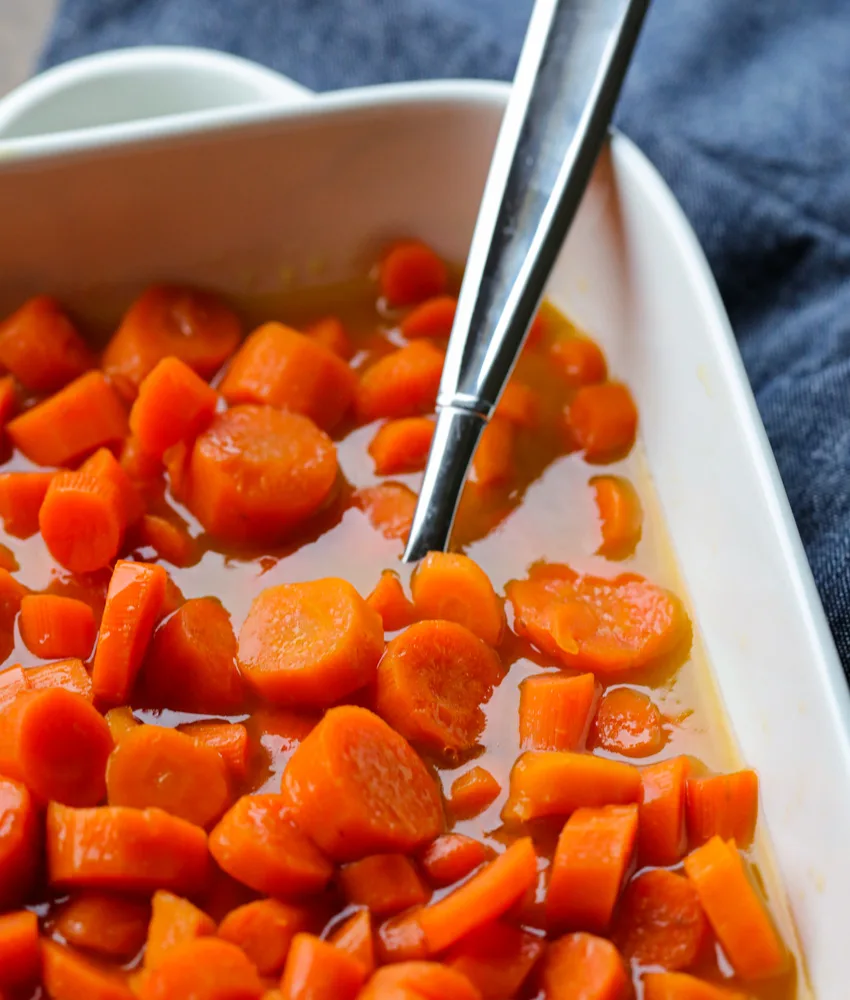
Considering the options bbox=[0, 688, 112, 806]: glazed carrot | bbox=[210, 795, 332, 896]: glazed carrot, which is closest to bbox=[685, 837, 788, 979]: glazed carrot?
bbox=[210, 795, 332, 896]: glazed carrot

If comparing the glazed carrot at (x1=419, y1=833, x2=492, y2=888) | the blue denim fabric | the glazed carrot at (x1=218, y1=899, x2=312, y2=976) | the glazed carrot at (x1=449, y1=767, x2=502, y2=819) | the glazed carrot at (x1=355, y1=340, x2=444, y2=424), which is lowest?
the glazed carrot at (x1=218, y1=899, x2=312, y2=976)

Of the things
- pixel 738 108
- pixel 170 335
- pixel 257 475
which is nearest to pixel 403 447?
pixel 257 475

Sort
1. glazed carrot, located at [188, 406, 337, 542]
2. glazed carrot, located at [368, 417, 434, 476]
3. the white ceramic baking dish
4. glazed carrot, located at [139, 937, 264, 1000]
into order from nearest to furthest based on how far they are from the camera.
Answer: glazed carrot, located at [139, 937, 264, 1000] < the white ceramic baking dish < glazed carrot, located at [188, 406, 337, 542] < glazed carrot, located at [368, 417, 434, 476]

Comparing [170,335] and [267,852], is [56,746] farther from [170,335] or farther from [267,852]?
[170,335]

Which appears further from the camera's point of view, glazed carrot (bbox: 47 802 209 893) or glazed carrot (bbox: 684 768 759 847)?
glazed carrot (bbox: 684 768 759 847)

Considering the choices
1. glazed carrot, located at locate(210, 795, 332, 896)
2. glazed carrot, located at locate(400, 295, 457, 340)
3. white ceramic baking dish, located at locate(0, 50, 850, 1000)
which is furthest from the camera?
glazed carrot, located at locate(400, 295, 457, 340)

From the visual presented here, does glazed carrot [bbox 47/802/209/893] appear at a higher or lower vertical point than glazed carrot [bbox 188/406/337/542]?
lower

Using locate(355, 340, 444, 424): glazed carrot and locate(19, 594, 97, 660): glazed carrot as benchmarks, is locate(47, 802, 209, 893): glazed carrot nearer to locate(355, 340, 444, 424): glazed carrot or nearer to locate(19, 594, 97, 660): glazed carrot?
locate(19, 594, 97, 660): glazed carrot
